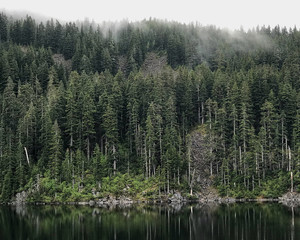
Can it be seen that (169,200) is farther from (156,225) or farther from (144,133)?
(156,225)

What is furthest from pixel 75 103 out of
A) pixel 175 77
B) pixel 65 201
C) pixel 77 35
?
pixel 77 35

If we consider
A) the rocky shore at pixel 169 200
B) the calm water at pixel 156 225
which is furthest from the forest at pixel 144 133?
the calm water at pixel 156 225

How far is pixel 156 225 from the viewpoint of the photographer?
43250 millimetres

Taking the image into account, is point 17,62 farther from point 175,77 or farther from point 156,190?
point 156,190

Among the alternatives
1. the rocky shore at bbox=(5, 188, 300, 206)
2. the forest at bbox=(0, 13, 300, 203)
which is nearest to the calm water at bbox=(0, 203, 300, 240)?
the rocky shore at bbox=(5, 188, 300, 206)

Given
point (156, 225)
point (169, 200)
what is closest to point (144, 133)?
point (169, 200)

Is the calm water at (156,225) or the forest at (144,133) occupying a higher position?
the forest at (144,133)

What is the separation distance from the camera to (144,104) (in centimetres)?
9462

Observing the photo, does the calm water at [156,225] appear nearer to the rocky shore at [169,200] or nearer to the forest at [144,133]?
the rocky shore at [169,200]

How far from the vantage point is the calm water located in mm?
36750

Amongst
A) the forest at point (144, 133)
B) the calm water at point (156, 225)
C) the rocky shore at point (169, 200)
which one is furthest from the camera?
the forest at point (144, 133)

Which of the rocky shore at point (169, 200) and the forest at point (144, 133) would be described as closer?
the rocky shore at point (169, 200)

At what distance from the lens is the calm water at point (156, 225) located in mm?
36750

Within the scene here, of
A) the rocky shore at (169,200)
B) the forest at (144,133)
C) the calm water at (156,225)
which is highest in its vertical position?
the forest at (144,133)
